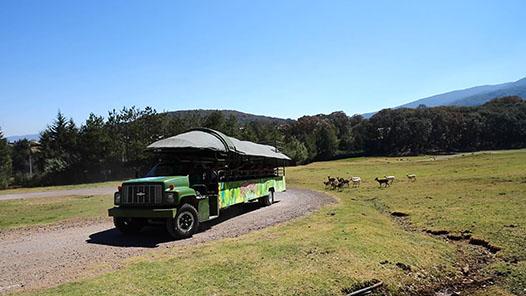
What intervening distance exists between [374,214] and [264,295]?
1198 centimetres

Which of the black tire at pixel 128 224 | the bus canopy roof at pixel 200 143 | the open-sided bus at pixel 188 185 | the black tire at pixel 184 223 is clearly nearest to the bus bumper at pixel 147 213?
the open-sided bus at pixel 188 185

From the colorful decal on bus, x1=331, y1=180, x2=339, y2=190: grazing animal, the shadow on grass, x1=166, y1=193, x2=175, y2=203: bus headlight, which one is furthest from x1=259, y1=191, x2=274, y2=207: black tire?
x1=331, y1=180, x2=339, y2=190: grazing animal

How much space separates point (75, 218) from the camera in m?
20.5

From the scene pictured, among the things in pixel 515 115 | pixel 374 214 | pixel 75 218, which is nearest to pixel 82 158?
pixel 75 218

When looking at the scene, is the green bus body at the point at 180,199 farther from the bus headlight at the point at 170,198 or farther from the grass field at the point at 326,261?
the grass field at the point at 326,261

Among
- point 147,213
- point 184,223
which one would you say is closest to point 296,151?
point 184,223

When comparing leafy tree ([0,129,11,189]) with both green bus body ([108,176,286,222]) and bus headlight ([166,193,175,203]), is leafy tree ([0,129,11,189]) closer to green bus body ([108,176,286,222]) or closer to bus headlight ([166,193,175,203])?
green bus body ([108,176,286,222])

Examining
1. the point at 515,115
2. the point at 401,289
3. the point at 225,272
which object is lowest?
the point at 401,289

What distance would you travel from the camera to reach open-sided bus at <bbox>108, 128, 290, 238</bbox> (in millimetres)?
14320

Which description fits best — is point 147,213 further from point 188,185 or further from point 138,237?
point 188,185

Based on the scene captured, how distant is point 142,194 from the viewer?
569 inches

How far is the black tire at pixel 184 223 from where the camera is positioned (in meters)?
14.3

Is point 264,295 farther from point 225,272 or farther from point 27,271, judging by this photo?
point 27,271

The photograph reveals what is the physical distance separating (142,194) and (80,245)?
8.09ft
